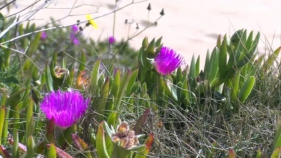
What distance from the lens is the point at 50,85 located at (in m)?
2.37

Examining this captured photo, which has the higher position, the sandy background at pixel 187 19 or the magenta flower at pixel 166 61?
the sandy background at pixel 187 19

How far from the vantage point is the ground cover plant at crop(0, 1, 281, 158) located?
1.75 meters

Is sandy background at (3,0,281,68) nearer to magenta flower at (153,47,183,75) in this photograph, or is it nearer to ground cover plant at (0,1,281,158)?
ground cover plant at (0,1,281,158)

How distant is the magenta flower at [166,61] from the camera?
7.07ft

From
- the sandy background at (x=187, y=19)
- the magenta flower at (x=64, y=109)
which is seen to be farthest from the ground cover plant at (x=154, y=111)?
the sandy background at (x=187, y=19)

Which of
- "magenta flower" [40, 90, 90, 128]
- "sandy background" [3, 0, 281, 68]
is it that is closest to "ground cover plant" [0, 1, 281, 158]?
"magenta flower" [40, 90, 90, 128]

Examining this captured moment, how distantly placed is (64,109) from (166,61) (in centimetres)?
54

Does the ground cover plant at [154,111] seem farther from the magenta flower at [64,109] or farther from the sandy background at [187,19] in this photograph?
the sandy background at [187,19]

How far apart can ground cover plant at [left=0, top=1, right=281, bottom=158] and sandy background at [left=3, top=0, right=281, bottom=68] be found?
2672 millimetres

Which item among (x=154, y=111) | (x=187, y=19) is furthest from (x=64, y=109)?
(x=187, y=19)

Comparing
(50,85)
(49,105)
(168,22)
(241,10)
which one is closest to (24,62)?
(50,85)

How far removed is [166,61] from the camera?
217 centimetres

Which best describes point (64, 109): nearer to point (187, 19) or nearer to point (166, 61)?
point (166, 61)

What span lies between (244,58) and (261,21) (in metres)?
3.56
